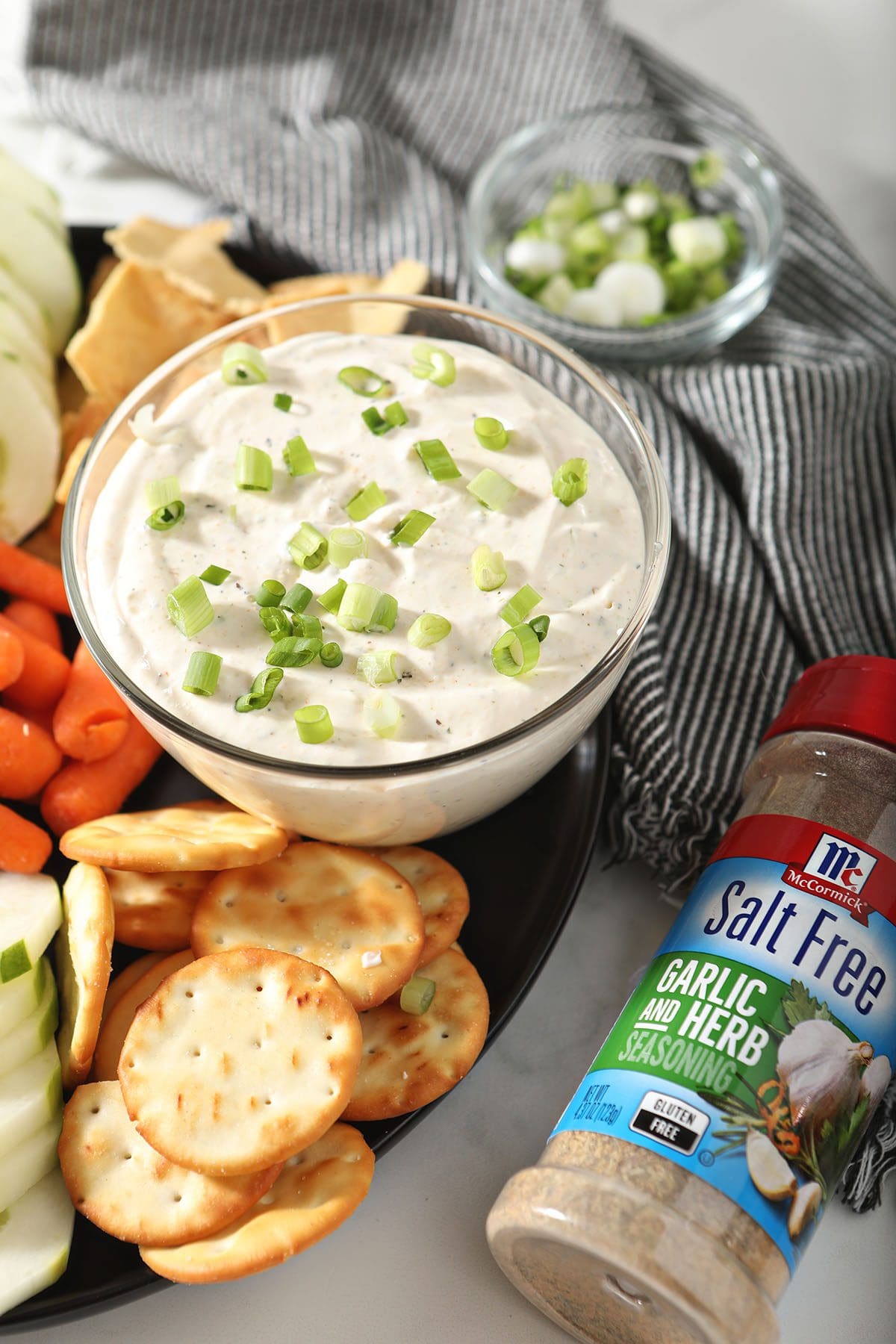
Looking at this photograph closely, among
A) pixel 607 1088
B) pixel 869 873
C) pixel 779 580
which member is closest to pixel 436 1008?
pixel 607 1088

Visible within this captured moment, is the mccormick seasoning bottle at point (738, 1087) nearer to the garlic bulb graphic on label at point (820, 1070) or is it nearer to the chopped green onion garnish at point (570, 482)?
the garlic bulb graphic on label at point (820, 1070)

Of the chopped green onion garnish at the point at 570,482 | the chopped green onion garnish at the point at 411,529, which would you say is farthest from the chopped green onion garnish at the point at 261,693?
the chopped green onion garnish at the point at 570,482

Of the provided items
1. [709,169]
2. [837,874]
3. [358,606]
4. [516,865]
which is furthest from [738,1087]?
[709,169]

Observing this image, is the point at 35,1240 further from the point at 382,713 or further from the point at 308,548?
the point at 308,548

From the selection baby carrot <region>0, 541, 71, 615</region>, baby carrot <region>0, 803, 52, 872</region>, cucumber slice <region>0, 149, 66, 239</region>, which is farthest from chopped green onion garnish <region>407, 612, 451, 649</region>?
cucumber slice <region>0, 149, 66, 239</region>

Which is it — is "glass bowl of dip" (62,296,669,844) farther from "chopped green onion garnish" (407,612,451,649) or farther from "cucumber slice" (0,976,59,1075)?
"cucumber slice" (0,976,59,1075)

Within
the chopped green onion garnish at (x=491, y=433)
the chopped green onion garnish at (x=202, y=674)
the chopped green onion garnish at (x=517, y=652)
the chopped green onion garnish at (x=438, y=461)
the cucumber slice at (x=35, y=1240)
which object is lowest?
the cucumber slice at (x=35, y=1240)
